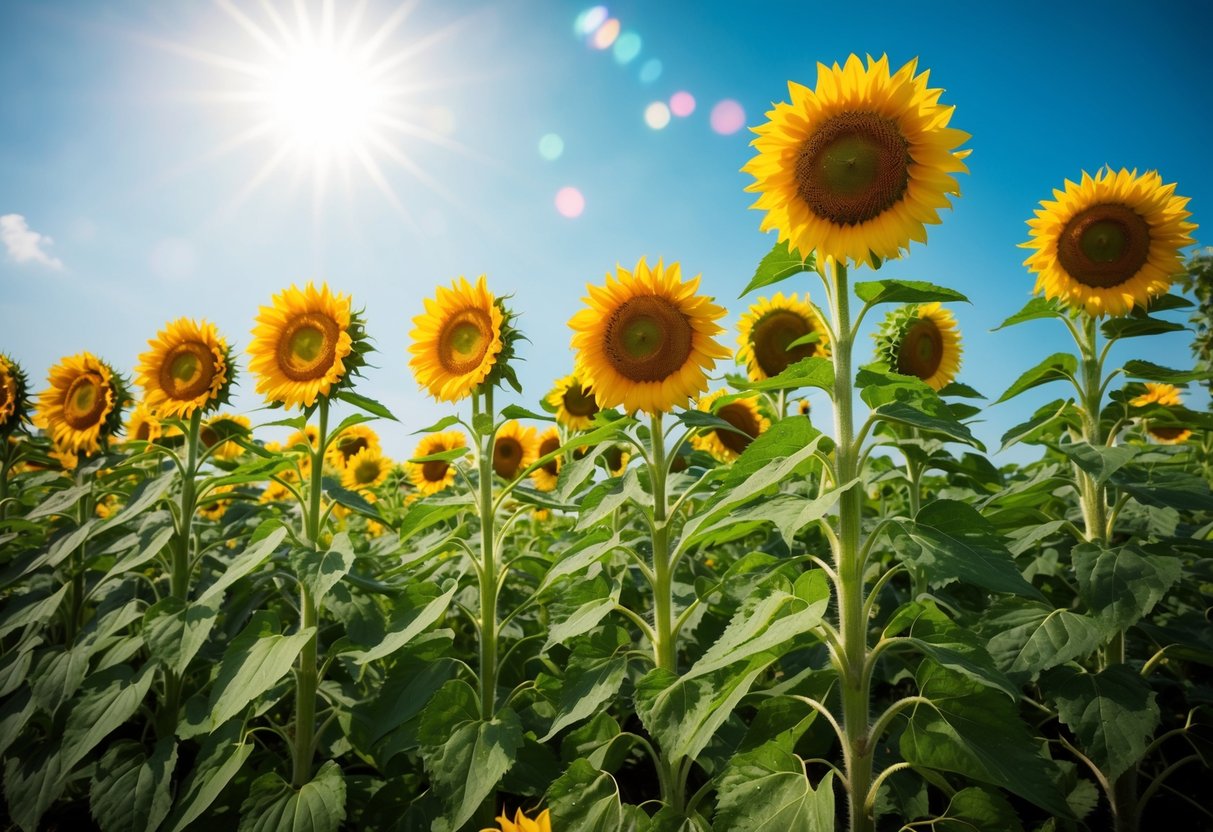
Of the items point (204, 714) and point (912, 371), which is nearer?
point (204, 714)

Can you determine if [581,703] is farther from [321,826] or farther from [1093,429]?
[1093,429]

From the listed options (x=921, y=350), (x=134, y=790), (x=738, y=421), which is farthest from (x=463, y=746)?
(x=921, y=350)

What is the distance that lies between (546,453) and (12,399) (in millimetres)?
4029

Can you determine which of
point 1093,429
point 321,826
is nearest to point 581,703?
point 321,826

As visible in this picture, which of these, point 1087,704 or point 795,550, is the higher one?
point 795,550

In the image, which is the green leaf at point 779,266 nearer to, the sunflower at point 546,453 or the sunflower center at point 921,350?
the sunflower center at point 921,350

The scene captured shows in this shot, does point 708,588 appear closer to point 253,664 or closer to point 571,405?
point 253,664

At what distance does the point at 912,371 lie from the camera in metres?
4.05

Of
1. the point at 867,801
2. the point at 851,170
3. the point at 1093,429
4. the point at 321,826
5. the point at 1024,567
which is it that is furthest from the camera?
the point at 1024,567

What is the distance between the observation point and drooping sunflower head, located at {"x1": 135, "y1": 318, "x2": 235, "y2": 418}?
3955 millimetres

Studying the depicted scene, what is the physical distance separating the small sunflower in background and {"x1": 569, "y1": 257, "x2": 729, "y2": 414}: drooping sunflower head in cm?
124

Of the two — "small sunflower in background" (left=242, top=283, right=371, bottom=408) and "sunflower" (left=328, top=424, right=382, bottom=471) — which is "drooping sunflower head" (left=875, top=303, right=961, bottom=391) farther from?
"sunflower" (left=328, top=424, right=382, bottom=471)

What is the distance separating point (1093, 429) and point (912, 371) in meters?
1.09

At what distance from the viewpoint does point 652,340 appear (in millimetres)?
3135
